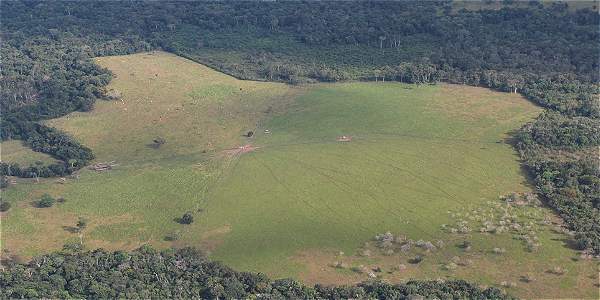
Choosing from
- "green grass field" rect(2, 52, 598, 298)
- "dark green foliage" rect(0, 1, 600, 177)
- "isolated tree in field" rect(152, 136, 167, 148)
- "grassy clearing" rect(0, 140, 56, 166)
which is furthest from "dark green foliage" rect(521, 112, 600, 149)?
"grassy clearing" rect(0, 140, 56, 166)

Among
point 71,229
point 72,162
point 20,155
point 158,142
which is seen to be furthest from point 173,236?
point 20,155

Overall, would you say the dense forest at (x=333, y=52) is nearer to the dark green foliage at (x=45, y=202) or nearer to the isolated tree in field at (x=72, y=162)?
the isolated tree in field at (x=72, y=162)

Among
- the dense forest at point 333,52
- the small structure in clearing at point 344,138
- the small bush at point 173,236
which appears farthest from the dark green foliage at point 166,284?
the small structure in clearing at point 344,138

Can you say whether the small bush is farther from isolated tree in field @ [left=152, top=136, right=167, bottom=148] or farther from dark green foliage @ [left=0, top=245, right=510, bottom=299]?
isolated tree in field @ [left=152, top=136, right=167, bottom=148]

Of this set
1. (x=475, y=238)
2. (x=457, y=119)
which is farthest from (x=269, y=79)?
(x=475, y=238)

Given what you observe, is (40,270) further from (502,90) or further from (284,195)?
(502,90)

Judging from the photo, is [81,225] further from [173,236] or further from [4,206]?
[173,236]
